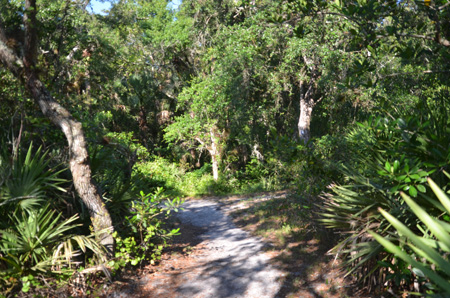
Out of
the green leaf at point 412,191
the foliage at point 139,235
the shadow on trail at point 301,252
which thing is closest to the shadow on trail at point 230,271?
the shadow on trail at point 301,252

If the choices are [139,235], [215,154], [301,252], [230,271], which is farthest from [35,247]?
[215,154]

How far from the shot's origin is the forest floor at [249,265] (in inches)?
212

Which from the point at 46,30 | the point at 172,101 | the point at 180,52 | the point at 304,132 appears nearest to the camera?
the point at 46,30

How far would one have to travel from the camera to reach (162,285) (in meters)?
Result: 5.71

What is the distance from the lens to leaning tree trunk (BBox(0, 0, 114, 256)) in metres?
5.76

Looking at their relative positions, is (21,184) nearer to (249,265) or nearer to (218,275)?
(218,275)

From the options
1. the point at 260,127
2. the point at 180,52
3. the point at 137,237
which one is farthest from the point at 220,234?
the point at 180,52

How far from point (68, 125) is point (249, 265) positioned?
12.1 ft

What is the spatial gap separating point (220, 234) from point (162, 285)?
3541mm

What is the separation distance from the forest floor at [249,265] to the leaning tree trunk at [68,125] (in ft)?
3.08

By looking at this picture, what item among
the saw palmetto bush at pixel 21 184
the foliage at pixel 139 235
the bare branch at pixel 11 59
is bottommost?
the foliage at pixel 139 235

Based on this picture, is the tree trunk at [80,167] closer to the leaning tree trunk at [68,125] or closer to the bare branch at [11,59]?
the leaning tree trunk at [68,125]

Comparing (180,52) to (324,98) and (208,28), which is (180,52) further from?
(324,98)

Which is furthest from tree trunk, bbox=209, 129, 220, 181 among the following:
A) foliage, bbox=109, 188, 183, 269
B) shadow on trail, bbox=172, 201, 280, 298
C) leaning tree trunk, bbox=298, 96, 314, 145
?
foliage, bbox=109, 188, 183, 269
